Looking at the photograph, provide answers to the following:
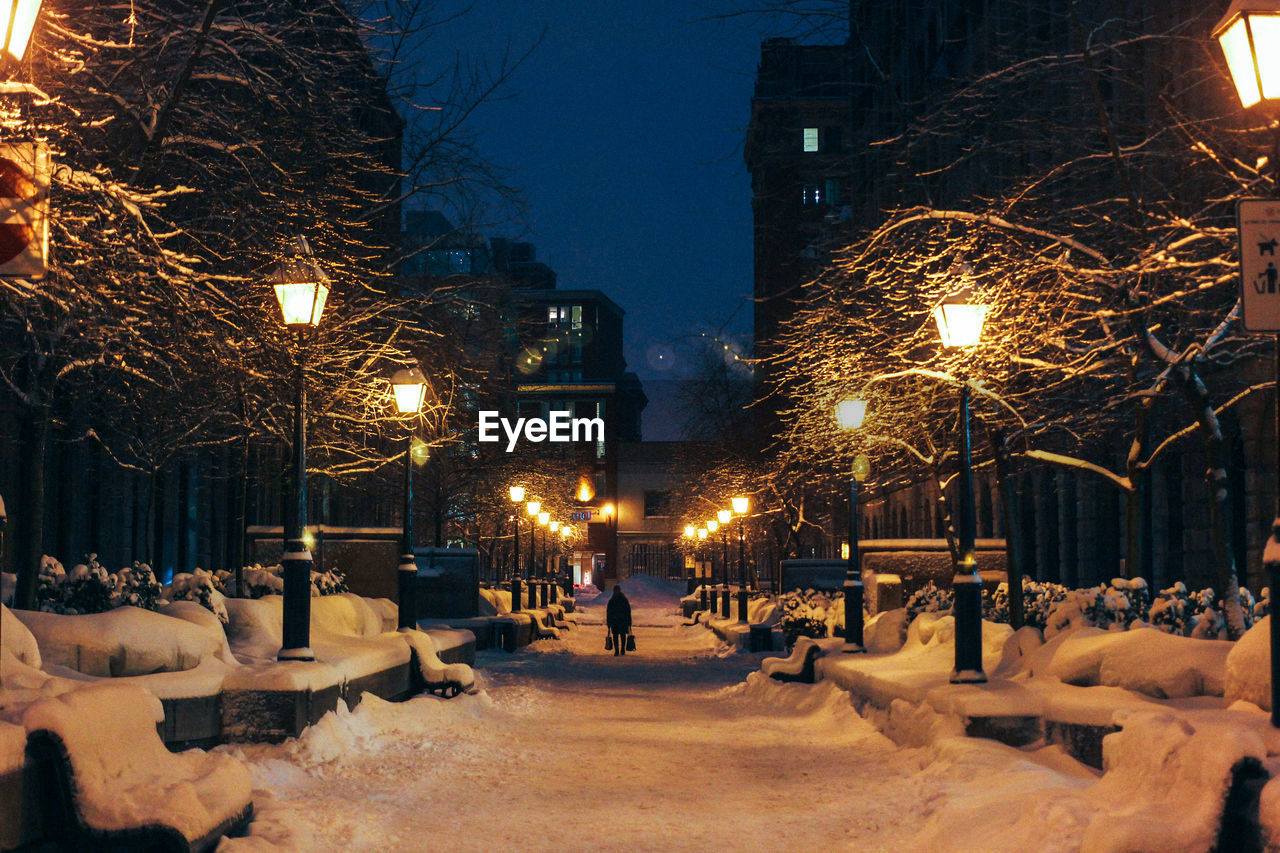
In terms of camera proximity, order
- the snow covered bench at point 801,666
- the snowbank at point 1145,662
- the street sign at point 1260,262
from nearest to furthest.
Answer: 1. the street sign at point 1260,262
2. the snowbank at point 1145,662
3. the snow covered bench at point 801,666

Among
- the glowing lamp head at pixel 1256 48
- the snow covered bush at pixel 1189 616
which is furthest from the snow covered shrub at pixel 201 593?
the glowing lamp head at pixel 1256 48

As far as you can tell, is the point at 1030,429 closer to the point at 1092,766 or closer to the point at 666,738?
the point at 666,738

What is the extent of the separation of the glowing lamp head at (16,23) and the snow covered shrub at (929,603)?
50.8ft

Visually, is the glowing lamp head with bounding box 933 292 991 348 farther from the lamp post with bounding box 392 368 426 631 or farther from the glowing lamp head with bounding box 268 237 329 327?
the lamp post with bounding box 392 368 426 631

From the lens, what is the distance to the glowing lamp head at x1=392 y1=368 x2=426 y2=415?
1712 cm

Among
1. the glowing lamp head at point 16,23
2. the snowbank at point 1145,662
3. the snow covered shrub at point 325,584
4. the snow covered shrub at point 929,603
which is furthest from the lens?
the snow covered shrub at point 929,603

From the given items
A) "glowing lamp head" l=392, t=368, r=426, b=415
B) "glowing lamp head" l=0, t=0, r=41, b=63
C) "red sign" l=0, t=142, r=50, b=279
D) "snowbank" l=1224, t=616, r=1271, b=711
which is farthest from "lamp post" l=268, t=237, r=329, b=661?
"snowbank" l=1224, t=616, r=1271, b=711

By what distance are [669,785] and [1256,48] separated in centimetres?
656

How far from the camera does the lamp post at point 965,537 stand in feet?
39.5

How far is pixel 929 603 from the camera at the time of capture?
21578 mm

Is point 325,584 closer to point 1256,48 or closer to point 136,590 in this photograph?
point 136,590

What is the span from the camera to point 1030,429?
17203 millimetres

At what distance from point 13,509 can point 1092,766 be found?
68.2 ft

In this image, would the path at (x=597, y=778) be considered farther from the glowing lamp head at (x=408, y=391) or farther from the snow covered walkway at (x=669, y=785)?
the glowing lamp head at (x=408, y=391)
